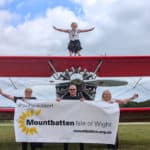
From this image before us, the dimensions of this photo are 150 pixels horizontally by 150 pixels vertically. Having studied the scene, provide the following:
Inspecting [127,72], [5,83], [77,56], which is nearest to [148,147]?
[127,72]

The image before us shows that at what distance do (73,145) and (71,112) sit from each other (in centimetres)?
280

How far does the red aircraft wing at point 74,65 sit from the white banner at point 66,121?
2.46 meters

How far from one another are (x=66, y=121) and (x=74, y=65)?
2.66 m

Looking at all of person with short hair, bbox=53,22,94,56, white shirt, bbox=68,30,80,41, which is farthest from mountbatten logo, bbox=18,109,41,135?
white shirt, bbox=68,30,80,41

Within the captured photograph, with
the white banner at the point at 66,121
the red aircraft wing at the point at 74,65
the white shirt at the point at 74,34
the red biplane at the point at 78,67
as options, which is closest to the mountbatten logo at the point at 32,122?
the white banner at the point at 66,121

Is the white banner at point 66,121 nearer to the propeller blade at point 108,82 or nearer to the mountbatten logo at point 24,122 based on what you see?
the mountbatten logo at point 24,122

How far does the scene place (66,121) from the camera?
30.3ft

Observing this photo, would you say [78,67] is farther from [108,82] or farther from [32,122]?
[32,122]

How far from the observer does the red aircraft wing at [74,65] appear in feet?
38.1

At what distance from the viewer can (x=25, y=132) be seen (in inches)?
361

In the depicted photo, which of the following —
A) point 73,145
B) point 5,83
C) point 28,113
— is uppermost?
point 5,83

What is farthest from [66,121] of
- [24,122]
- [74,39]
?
[74,39]

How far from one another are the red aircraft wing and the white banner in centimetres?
246

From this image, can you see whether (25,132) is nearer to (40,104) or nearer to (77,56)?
(40,104)
